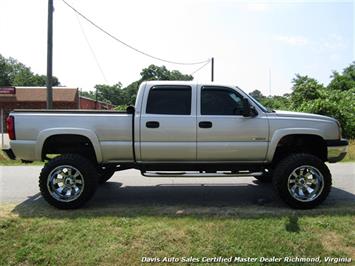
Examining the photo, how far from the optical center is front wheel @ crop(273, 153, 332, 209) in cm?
629

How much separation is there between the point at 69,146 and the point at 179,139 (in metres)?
1.85

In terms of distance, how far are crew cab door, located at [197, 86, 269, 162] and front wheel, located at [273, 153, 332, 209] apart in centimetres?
43

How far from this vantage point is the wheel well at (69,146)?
21.3ft

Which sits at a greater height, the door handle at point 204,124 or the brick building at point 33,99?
the brick building at point 33,99

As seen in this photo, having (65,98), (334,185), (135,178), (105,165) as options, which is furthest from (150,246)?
(65,98)

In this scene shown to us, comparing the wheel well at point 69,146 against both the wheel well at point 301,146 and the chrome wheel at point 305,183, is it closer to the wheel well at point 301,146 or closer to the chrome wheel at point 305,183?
the wheel well at point 301,146

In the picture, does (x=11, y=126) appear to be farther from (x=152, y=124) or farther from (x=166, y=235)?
(x=166, y=235)

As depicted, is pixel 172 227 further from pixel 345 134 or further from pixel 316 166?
pixel 345 134

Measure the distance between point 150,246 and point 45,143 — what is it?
2.63m

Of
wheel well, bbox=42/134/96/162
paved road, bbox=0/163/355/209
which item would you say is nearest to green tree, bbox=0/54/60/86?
paved road, bbox=0/163/355/209

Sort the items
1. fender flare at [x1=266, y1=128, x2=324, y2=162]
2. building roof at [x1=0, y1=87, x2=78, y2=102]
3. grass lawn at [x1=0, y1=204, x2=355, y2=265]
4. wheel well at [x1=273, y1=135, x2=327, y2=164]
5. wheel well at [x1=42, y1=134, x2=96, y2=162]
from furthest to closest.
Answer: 1. building roof at [x1=0, y1=87, x2=78, y2=102]
2. wheel well at [x1=273, y1=135, x2=327, y2=164]
3. wheel well at [x1=42, y1=134, x2=96, y2=162]
4. fender flare at [x1=266, y1=128, x2=324, y2=162]
5. grass lawn at [x1=0, y1=204, x2=355, y2=265]

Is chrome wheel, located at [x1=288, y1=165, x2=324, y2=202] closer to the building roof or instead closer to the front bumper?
the front bumper

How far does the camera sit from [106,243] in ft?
16.4

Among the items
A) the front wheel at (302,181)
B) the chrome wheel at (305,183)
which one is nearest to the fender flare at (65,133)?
the front wheel at (302,181)
